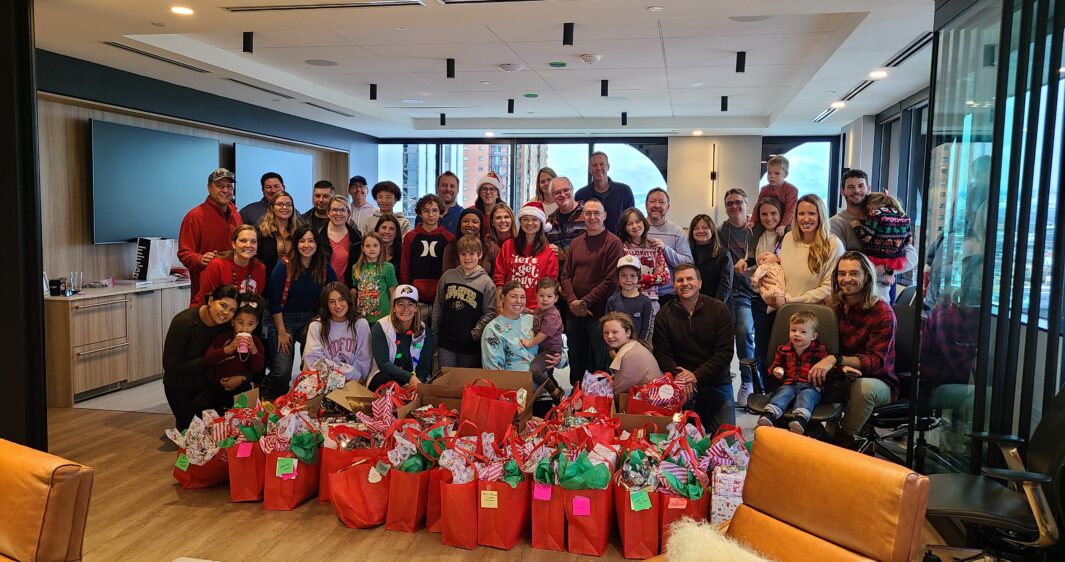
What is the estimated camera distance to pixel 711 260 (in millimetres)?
5062

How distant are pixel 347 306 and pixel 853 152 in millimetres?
6930

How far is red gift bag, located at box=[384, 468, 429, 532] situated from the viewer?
124 inches

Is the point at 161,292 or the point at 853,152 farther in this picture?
the point at 853,152

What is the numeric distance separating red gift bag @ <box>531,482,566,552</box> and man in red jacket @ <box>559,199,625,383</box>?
1596 mm

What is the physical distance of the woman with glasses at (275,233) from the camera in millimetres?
4773

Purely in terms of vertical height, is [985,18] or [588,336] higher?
[985,18]

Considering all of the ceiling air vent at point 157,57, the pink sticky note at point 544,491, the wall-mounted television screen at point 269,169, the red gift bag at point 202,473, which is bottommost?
the red gift bag at point 202,473

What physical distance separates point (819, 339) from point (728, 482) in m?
1.26

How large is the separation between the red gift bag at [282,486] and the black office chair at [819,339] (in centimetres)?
214

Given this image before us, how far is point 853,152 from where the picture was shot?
8961mm

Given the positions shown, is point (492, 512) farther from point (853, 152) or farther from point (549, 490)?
point (853, 152)

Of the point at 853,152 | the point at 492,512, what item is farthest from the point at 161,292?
the point at 853,152

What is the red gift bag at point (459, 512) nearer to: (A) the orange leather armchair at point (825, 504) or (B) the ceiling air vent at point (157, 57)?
(A) the orange leather armchair at point (825, 504)

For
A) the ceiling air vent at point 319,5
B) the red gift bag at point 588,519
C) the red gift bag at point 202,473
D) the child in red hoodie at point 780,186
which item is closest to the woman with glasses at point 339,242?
the ceiling air vent at point 319,5
